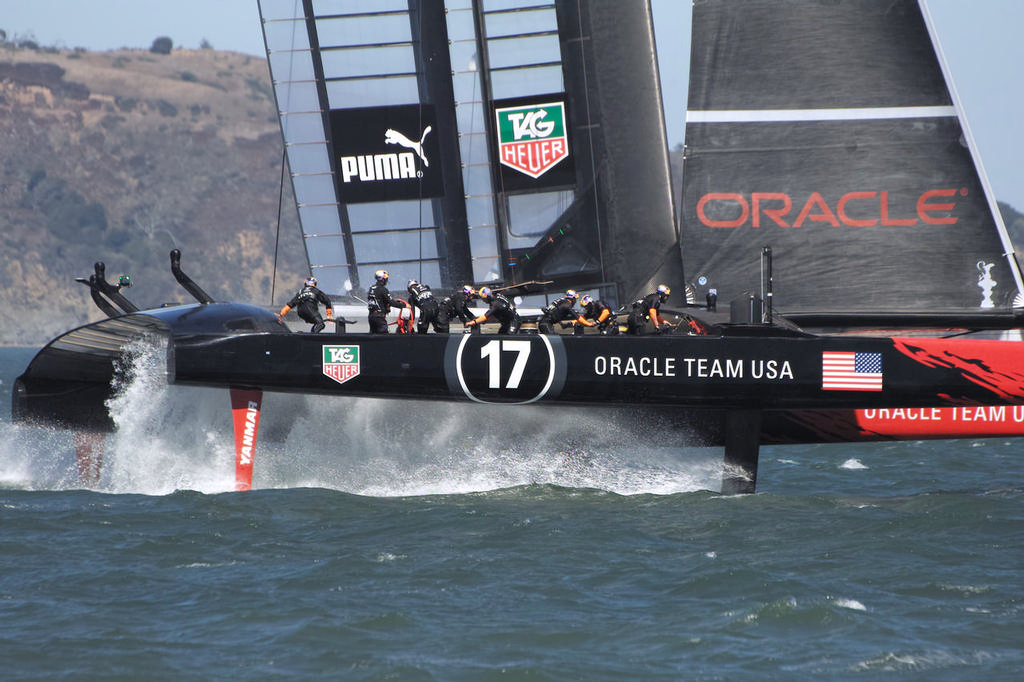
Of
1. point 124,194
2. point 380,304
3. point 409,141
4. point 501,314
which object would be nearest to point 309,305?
point 380,304

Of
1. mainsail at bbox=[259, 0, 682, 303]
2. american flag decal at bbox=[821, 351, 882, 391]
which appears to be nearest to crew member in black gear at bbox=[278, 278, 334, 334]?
mainsail at bbox=[259, 0, 682, 303]

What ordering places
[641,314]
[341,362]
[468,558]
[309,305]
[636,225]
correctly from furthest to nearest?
[636,225], [309,305], [641,314], [341,362], [468,558]

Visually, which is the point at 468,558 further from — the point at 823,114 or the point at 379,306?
the point at 823,114

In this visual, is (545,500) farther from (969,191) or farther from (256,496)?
(969,191)

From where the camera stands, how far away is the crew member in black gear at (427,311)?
9648 mm

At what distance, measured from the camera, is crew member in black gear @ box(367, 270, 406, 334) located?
9.64m

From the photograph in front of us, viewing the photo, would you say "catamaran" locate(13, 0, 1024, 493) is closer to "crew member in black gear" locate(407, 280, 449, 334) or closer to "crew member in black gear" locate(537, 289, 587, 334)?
"crew member in black gear" locate(407, 280, 449, 334)

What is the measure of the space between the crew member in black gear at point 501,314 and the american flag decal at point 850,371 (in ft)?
7.64

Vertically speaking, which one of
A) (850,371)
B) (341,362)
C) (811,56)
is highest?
(811,56)

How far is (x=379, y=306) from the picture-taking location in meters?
9.88

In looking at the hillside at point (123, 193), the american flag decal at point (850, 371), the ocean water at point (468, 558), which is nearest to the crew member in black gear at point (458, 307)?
the ocean water at point (468, 558)

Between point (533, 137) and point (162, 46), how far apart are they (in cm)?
14816

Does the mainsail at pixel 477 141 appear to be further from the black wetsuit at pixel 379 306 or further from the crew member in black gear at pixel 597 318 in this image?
the black wetsuit at pixel 379 306

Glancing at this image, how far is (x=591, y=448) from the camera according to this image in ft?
30.9
